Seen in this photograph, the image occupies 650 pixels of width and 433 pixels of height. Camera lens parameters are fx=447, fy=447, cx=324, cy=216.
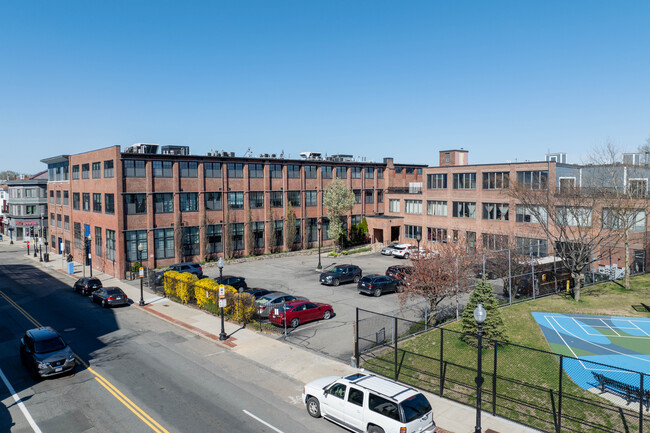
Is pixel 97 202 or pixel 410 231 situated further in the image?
pixel 410 231

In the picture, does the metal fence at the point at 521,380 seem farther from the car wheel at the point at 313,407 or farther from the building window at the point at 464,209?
the building window at the point at 464,209

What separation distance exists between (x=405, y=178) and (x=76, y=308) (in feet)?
179

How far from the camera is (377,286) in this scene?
35.1m

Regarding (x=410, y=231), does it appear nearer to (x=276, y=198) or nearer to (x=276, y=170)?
(x=276, y=198)

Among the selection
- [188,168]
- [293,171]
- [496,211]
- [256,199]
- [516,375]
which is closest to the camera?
[516,375]

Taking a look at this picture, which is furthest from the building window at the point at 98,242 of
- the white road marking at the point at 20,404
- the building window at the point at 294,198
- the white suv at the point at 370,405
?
the white suv at the point at 370,405

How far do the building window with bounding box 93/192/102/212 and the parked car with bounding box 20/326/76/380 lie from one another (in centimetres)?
3172

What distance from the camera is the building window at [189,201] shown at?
1966 inches

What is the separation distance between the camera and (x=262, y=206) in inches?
2234

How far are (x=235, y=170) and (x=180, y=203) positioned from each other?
8.14m

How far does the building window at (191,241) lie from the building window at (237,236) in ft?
14.6

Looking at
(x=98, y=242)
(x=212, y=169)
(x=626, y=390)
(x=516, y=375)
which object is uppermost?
(x=212, y=169)

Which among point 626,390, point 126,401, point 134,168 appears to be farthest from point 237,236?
point 626,390

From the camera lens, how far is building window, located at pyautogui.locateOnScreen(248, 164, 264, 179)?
55.7 meters
